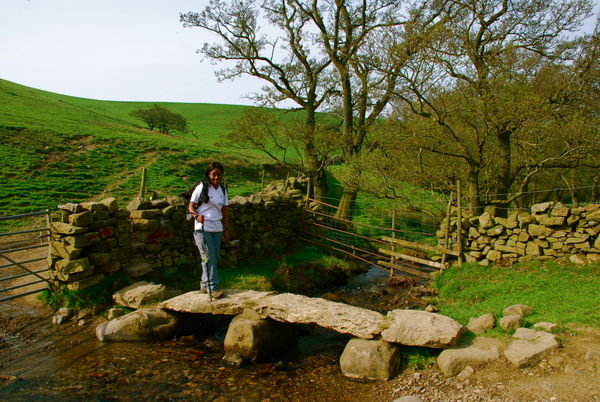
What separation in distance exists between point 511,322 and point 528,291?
2.47 metres

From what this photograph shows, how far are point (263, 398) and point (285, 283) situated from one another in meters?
5.30

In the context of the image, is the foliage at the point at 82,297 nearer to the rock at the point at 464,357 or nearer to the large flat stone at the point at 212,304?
the large flat stone at the point at 212,304

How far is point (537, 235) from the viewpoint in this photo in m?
9.02

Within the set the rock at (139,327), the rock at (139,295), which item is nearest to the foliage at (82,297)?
the rock at (139,295)

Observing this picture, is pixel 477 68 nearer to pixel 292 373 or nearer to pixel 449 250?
pixel 449 250

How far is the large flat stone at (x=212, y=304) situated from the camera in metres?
6.38

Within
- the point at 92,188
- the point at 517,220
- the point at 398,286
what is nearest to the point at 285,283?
the point at 398,286

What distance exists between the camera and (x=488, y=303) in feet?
23.9

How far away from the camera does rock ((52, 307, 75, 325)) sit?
6.80m

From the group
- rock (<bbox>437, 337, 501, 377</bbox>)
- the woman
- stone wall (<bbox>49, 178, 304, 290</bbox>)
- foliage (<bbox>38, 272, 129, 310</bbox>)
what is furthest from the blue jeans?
rock (<bbox>437, 337, 501, 377</bbox>)

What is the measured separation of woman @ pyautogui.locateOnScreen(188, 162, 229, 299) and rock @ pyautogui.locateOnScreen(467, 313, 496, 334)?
410 cm

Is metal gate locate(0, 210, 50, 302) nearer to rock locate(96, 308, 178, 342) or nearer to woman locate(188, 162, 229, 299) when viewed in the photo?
rock locate(96, 308, 178, 342)

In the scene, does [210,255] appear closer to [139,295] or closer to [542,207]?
[139,295]

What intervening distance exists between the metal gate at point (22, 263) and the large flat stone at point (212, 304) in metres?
2.70
